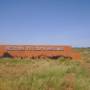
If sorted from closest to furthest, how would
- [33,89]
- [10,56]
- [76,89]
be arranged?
[33,89] < [76,89] < [10,56]

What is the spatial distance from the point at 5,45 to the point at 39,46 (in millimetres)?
4440

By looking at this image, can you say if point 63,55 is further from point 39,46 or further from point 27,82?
point 27,82

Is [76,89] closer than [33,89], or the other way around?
[33,89]

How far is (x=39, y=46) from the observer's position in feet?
104

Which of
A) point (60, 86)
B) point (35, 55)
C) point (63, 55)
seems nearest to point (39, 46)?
point (35, 55)

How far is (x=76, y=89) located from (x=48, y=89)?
120 centimetres

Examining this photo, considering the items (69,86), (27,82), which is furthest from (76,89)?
(27,82)

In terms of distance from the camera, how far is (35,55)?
3150 centimetres

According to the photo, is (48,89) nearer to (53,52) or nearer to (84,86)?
(84,86)

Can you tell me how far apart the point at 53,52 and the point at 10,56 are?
5.59 m

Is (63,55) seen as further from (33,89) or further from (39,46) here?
(33,89)

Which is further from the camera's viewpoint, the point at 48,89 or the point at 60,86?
the point at 60,86

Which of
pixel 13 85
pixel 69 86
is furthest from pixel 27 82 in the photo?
pixel 69 86

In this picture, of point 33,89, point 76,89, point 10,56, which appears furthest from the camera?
point 10,56
